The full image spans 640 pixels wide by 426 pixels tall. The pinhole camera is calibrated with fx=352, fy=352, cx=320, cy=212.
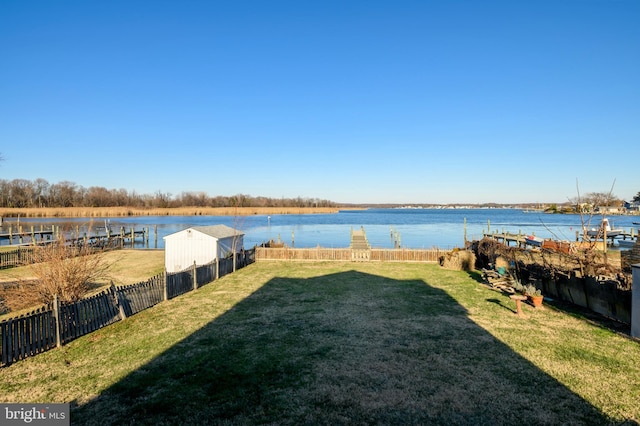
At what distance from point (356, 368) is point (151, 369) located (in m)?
4.85

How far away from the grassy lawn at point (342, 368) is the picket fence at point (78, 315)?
38cm

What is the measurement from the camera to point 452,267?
2373 cm

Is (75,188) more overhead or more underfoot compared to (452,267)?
more overhead

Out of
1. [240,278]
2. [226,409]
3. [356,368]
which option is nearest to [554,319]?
[356,368]

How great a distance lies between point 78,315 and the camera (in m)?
10.8

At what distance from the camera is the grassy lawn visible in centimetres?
639

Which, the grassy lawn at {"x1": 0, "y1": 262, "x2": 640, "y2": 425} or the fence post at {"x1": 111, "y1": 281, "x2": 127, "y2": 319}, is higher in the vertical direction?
the fence post at {"x1": 111, "y1": 281, "x2": 127, "y2": 319}

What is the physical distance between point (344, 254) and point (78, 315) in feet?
62.7

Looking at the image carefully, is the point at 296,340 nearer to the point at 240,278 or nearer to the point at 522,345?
the point at 522,345

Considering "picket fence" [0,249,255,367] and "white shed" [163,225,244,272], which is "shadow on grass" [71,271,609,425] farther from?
"white shed" [163,225,244,272]

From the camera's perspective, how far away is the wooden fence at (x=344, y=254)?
2628 centimetres

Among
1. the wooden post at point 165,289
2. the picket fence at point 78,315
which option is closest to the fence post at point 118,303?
the picket fence at point 78,315

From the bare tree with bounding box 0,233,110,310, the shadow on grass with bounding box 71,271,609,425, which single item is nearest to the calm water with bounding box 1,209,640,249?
the bare tree with bounding box 0,233,110,310

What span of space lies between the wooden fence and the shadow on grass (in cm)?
1390
